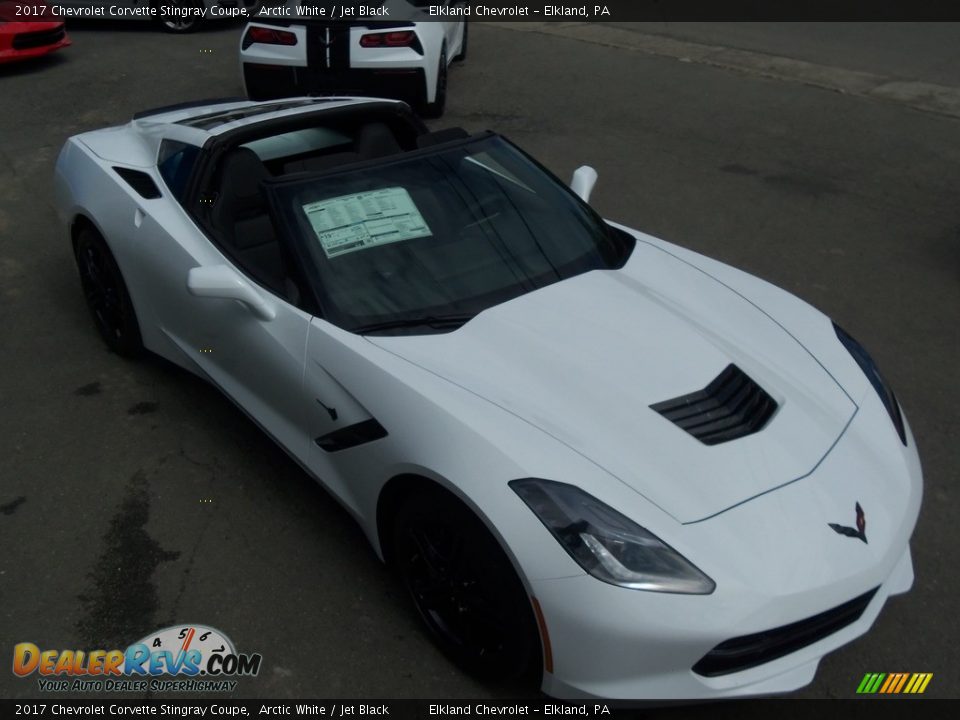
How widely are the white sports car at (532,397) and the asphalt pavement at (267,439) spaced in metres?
0.37

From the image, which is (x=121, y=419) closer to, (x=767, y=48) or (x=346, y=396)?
(x=346, y=396)

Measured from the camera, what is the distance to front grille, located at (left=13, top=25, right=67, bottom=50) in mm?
9906

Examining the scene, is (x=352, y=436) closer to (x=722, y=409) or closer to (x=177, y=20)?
(x=722, y=409)

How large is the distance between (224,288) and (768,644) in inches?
83.2

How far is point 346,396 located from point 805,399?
1.52m

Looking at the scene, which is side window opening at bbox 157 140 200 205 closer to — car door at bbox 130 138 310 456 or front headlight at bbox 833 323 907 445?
car door at bbox 130 138 310 456

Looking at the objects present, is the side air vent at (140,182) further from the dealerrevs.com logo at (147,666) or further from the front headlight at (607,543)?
the front headlight at (607,543)

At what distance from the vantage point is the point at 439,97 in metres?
8.66

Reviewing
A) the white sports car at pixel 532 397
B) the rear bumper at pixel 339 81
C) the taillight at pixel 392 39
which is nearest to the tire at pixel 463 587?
the white sports car at pixel 532 397

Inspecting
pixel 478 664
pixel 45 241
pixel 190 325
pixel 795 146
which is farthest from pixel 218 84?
pixel 478 664

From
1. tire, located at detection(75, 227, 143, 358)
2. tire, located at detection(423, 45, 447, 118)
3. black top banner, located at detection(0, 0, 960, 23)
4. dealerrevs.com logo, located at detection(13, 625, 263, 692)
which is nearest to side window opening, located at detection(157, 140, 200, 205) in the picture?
tire, located at detection(75, 227, 143, 358)

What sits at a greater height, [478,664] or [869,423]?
[869,423]

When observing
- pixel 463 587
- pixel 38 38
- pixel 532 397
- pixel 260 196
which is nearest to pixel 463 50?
pixel 38 38

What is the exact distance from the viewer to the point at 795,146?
8.15 m
